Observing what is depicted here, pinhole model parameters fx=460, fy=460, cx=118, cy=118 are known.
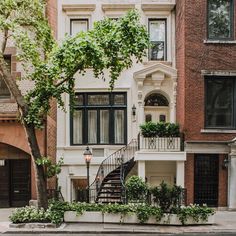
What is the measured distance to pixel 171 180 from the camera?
23.4 meters

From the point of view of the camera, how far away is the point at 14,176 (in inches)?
927

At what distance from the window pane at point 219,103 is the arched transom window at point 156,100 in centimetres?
269

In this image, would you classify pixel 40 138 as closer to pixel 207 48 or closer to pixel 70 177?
pixel 70 177

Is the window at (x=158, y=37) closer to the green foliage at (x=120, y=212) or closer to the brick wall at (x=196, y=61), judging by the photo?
the brick wall at (x=196, y=61)

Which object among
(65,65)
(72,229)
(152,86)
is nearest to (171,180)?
(152,86)

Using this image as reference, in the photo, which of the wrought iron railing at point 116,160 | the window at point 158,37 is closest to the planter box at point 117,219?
the wrought iron railing at point 116,160

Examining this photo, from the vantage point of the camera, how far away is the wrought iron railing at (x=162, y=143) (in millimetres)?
21766

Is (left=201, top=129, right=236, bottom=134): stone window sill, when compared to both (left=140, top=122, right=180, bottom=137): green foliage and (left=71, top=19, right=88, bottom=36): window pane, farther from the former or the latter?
(left=71, top=19, right=88, bottom=36): window pane

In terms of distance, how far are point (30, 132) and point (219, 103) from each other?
9.69 m

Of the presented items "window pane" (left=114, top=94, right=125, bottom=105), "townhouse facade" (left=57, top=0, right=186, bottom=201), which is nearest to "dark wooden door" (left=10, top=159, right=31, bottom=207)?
"townhouse facade" (left=57, top=0, right=186, bottom=201)

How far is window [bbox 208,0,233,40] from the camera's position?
22.3 meters

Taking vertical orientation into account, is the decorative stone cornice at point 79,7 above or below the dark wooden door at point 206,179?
above

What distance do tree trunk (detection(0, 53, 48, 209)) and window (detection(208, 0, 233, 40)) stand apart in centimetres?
1009

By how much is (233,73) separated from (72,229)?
35.4 feet
